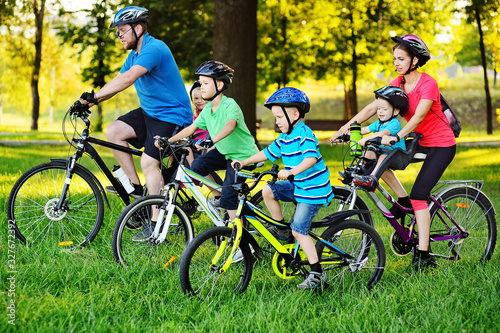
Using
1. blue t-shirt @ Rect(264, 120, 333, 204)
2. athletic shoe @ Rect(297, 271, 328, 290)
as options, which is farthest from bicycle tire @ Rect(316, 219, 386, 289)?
blue t-shirt @ Rect(264, 120, 333, 204)

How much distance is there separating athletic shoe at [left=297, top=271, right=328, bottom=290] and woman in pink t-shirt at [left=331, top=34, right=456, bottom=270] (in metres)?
0.91

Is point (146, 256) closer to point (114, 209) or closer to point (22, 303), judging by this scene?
point (22, 303)

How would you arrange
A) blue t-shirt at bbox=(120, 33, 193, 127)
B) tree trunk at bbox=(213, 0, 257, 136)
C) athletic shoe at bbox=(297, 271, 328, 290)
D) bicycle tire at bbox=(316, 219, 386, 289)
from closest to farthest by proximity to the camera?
athletic shoe at bbox=(297, 271, 328, 290)
bicycle tire at bbox=(316, 219, 386, 289)
blue t-shirt at bbox=(120, 33, 193, 127)
tree trunk at bbox=(213, 0, 257, 136)

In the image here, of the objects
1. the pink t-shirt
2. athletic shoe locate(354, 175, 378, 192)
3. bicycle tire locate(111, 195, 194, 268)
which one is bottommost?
bicycle tire locate(111, 195, 194, 268)

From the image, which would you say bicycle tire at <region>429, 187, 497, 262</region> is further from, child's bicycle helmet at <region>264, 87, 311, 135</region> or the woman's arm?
child's bicycle helmet at <region>264, 87, 311, 135</region>

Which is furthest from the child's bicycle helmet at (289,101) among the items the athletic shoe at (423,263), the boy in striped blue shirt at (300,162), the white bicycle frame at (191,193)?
the athletic shoe at (423,263)

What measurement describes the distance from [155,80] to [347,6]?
1557 centimetres

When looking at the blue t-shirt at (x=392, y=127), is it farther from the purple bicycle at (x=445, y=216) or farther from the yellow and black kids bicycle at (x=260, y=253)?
the yellow and black kids bicycle at (x=260, y=253)

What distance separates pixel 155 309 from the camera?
3553 mm

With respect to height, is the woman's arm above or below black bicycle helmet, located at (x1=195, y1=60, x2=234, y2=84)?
below

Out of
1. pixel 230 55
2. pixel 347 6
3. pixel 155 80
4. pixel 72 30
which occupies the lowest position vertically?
pixel 155 80

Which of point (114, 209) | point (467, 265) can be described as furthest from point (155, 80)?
point (467, 265)

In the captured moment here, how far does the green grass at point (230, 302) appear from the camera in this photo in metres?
3.33

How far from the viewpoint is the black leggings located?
14.4ft
